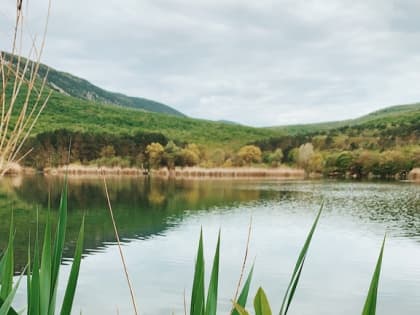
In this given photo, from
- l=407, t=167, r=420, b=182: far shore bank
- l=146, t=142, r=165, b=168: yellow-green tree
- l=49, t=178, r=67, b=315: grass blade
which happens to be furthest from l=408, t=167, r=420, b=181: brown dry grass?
l=49, t=178, r=67, b=315: grass blade

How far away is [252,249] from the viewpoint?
12789 mm

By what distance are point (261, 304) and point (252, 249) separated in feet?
40.0

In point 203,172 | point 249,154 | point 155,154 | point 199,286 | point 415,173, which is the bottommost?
point 203,172

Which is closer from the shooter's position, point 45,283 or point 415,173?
point 45,283

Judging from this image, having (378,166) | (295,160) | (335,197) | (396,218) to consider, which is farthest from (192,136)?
(396,218)

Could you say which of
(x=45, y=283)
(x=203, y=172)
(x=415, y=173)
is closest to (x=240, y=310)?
(x=45, y=283)

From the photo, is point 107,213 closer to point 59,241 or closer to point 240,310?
point 59,241

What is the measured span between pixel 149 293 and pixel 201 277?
802 centimetres

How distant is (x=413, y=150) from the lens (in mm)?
47594

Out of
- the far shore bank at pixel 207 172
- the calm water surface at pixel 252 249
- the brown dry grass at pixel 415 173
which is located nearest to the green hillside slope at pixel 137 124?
the far shore bank at pixel 207 172

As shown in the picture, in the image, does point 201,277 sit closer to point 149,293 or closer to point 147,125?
point 149,293

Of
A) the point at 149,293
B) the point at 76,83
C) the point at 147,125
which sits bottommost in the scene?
the point at 149,293

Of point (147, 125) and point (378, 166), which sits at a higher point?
point (147, 125)

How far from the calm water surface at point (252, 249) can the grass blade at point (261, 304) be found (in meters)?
1.77
